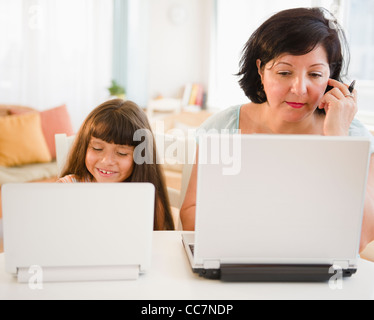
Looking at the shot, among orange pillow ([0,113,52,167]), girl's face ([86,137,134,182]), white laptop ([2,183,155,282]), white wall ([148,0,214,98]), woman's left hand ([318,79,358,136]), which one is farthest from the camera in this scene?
white wall ([148,0,214,98])

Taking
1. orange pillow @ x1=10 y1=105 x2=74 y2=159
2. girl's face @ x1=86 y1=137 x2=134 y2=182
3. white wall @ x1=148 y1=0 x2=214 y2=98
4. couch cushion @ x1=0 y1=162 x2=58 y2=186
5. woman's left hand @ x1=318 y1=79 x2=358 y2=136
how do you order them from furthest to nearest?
1. white wall @ x1=148 y1=0 x2=214 y2=98
2. orange pillow @ x1=10 y1=105 x2=74 y2=159
3. couch cushion @ x1=0 y1=162 x2=58 y2=186
4. girl's face @ x1=86 y1=137 x2=134 y2=182
5. woman's left hand @ x1=318 y1=79 x2=358 y2=136

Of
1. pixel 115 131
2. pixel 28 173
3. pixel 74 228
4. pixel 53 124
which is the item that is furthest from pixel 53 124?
pixel 74 228

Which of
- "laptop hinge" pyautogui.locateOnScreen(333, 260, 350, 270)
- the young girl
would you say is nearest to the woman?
the young girl

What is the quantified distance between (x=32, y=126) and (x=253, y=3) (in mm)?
2287

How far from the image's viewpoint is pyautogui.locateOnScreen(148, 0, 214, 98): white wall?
195 inches

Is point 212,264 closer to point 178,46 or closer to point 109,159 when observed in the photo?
point 109,159

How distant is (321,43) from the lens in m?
1.28

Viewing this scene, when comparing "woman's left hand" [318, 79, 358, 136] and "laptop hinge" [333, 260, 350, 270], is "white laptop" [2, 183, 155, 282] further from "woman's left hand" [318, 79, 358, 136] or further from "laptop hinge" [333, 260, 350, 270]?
"woman's left hand" [318, 79, 358, 136]

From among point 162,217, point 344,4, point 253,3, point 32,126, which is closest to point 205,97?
point 253,3

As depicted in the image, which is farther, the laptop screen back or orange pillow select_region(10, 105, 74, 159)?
orange pillow select_region(10, 105, 74, 159)

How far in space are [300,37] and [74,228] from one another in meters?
0.84

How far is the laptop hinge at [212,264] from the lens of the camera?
87cm

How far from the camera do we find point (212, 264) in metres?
0.87

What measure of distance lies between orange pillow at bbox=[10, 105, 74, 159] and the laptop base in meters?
2.80
